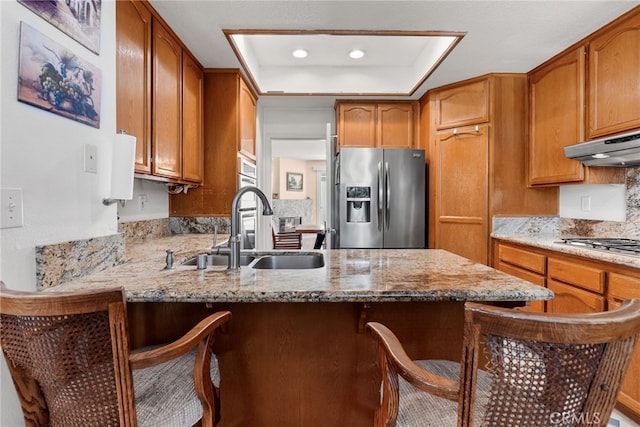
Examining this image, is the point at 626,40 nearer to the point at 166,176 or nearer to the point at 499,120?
the point at 499,120

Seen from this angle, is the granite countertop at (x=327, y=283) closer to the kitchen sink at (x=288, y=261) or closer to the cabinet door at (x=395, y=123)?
the kitchen sink at (x=288, y=261)

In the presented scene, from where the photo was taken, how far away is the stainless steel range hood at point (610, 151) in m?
1.84

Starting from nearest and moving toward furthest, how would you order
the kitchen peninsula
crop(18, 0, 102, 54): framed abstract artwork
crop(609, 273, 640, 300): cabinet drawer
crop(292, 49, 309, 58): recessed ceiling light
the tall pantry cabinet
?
crop(18, 0, 102, 54): framed abstract artwork
the kitchen peninsula
crop(609, 273, 640, 300): cabinet drawer
the tall pantry cabinet
crop(292, 49, 309, 58): recessed ceiling light

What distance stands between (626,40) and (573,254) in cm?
137

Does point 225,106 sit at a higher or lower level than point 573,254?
higher

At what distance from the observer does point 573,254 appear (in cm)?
193

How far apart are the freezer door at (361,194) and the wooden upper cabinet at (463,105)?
2.38 feet

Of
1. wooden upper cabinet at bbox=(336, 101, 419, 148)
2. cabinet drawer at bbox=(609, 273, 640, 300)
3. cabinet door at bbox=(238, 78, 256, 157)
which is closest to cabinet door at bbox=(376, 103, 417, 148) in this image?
wooden upper cabinet at bbox=(336, 101, 419, 148)

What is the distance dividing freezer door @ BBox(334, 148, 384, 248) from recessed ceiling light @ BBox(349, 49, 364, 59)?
3.20ft

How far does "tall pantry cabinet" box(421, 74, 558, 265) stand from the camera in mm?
2791

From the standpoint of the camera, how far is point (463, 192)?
117 inches

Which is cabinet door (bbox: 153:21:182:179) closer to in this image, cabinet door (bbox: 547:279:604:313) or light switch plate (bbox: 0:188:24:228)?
light switch plate (bbox: 0:188:24:228)

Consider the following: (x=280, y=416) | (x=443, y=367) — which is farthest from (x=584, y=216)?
(x=280, y=416)

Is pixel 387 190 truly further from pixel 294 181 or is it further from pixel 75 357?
pixel 294 181
